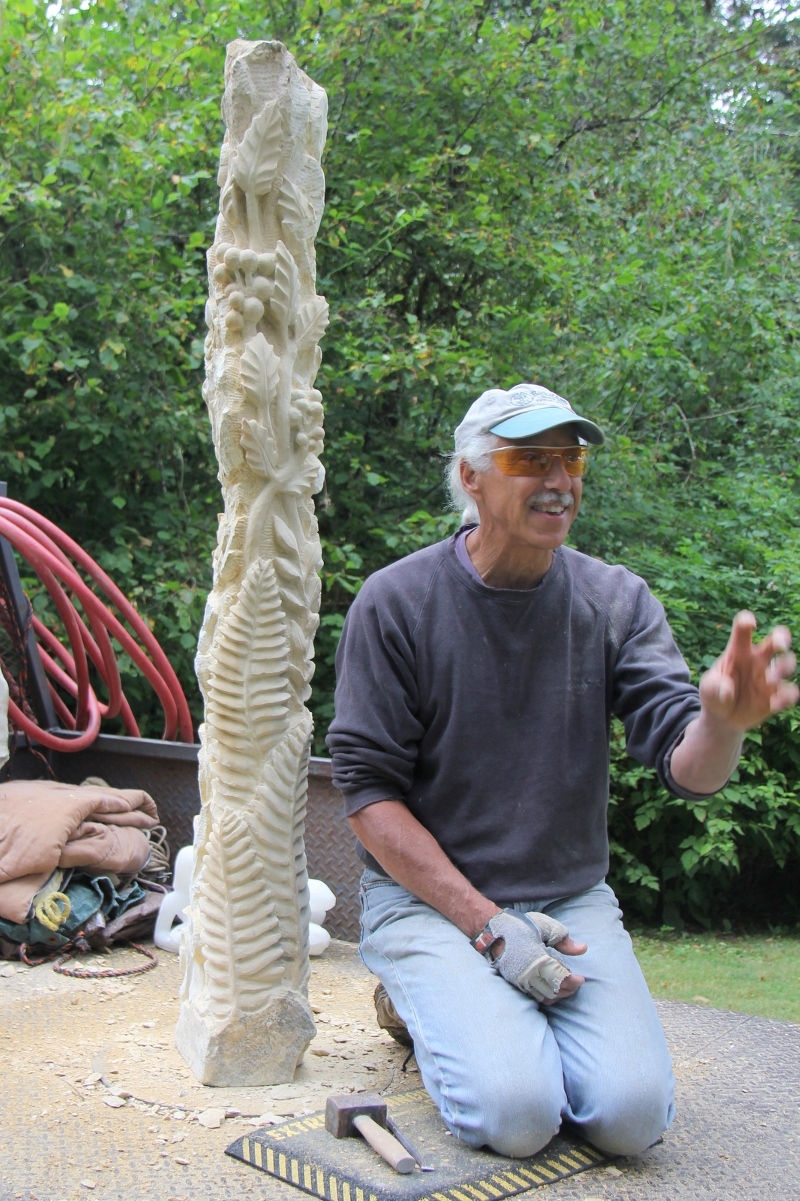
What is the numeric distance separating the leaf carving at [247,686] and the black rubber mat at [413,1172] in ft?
2.55

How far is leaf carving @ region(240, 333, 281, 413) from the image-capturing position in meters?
2.60

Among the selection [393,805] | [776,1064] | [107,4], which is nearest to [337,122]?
[107,4]

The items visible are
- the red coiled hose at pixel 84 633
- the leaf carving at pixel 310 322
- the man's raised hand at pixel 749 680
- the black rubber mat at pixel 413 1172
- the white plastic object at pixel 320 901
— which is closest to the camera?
the man's raised hand at pixel 749 680

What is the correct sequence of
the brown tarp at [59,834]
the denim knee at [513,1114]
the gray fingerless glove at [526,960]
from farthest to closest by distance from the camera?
the brown tarp at [59,834]
the gray fingerless glove at [526,960]
the denim knee at [513,1114]

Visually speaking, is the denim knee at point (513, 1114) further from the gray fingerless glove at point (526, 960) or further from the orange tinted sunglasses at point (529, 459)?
the orange tinted sunglasses at point (529, 459)

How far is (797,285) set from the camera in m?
7.79

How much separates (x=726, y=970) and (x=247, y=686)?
2483 mm

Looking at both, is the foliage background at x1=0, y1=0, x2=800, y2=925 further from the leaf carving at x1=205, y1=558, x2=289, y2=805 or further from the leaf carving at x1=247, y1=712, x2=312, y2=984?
the leaf carving at x1=205, y1=558, x2=289, y2=805

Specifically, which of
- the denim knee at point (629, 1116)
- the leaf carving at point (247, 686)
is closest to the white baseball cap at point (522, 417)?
the leaf carving at point (247, 686)

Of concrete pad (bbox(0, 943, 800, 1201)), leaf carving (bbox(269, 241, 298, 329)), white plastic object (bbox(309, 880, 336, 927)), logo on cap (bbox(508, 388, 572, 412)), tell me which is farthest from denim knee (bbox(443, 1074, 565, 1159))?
leaf carving (bbox(269, 241, 298, 329))

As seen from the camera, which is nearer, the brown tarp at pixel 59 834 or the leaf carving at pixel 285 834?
Answer: the leaf carving at pixel 285 834

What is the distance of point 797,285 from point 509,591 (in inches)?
246

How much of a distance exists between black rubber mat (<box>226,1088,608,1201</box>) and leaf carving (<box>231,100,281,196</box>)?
2.13 m

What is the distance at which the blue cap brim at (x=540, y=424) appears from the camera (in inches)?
95.8
